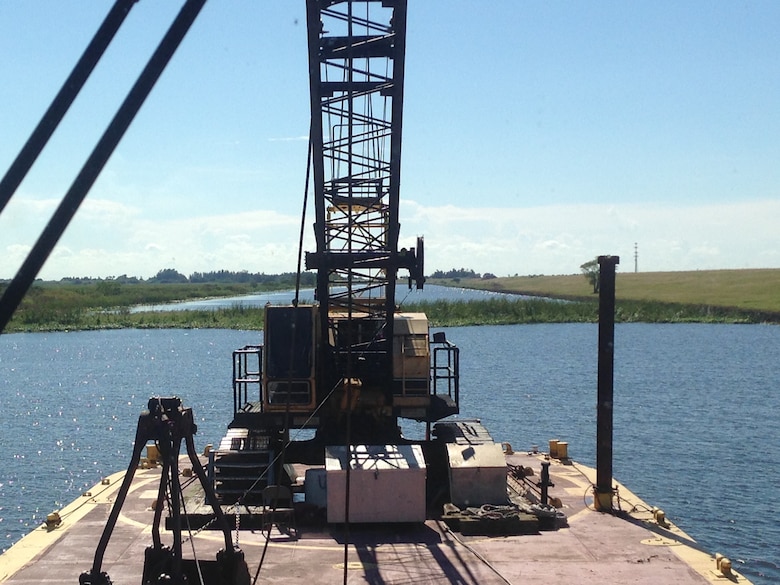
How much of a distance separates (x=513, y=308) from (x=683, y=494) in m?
88.3

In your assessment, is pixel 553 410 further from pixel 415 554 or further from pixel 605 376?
pixel 415 554

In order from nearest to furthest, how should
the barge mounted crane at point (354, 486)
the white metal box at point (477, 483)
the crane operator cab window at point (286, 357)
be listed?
the barge mounted crane at point (354, 486)
the white metal box at point (477, 483)
the crane operator cab window at point (286, 357)

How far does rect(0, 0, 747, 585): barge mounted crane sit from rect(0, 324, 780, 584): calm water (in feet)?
20.6

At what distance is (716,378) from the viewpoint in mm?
63000

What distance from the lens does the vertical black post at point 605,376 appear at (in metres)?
21.2

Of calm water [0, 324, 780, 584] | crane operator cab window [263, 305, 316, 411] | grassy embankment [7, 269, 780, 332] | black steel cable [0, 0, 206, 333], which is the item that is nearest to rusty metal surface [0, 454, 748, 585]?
crane operator cab window [263, 305, 316, 411]

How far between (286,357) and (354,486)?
4685 mm

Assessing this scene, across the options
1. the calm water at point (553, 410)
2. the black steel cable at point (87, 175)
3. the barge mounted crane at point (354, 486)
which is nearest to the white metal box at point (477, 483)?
the barge mounted crane at point (354, 486)

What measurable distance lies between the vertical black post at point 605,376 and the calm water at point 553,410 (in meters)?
5.21

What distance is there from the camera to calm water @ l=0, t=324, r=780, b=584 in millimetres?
30103

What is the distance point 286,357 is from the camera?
22891mm

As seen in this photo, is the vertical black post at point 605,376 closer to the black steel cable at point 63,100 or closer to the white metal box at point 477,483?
Result: the white metal box at point 477,483

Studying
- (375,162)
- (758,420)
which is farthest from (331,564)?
(758,420)

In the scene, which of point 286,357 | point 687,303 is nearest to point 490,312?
point 687,303
